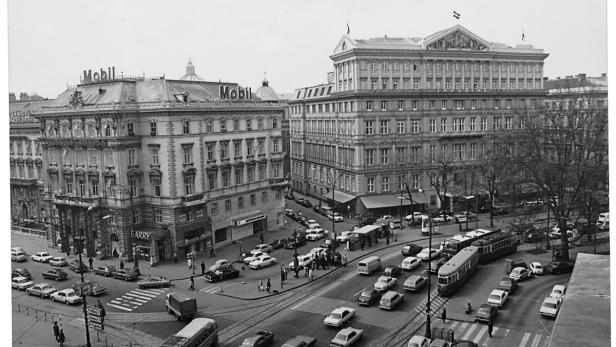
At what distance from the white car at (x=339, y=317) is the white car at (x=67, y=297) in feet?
59.9

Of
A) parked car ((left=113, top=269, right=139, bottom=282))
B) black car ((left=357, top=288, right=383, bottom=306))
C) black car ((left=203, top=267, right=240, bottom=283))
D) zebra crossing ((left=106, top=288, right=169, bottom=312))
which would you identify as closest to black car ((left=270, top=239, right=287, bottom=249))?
black car ((left=203, top=267, right=240, bottom=283))

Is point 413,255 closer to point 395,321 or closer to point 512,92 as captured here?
→ point 395,321

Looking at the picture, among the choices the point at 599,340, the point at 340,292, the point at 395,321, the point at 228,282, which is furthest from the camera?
the point at 228,282

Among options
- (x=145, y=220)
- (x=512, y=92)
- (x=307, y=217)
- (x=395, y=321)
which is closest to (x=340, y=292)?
(x=395, y=321)

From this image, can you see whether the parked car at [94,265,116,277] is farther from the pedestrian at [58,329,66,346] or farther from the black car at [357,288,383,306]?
the black car at [357,288,383,306]

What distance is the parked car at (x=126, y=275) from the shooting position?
154ft

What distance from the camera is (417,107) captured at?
71812mm

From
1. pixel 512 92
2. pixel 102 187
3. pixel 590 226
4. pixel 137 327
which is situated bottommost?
pixel 137 327

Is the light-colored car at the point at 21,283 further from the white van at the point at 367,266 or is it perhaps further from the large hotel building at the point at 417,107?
the large hotel building at the point at 417,107

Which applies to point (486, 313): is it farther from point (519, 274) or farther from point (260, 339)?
point (260, 339)

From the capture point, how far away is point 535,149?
53.9 m

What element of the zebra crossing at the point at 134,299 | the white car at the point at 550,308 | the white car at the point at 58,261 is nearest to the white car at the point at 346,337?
the white car at the point at 550,308

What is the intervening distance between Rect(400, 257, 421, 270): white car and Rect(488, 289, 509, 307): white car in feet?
29.5

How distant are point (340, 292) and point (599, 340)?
22.6m
